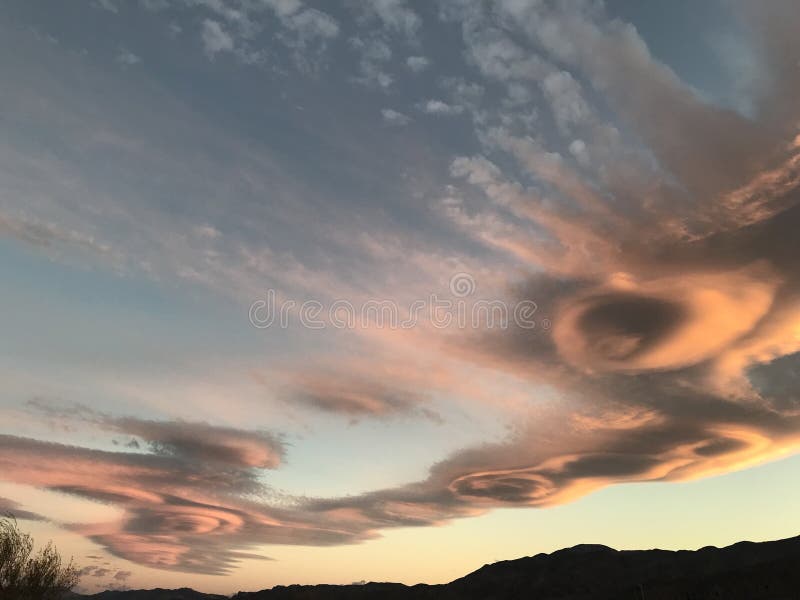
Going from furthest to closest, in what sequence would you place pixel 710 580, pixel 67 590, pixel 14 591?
pixel 710 580, pixel 67 590, pixel 14 591

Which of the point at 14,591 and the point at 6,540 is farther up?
the point at 6,540

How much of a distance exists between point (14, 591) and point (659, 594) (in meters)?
205

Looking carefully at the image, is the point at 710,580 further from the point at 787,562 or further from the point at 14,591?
the point at 14,591

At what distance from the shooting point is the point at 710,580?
188250mm

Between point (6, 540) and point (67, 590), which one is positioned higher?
point (6, 540)

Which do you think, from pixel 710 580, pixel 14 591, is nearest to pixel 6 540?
pixel 14 591

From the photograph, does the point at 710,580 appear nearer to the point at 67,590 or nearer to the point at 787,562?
the point at 787,562

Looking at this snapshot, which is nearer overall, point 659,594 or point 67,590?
point 67,590

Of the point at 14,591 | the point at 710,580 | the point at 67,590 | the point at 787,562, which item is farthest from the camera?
the point at 710,580

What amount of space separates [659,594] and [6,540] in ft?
678

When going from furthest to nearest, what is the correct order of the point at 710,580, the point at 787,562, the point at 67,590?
the point at 710,580, the point at 787,562, the point at 67,590

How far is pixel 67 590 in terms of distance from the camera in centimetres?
6184

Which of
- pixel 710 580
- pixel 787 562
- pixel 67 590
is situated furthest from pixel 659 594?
pixel 67 590

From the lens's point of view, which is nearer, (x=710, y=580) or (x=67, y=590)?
(x=67, y=590)
